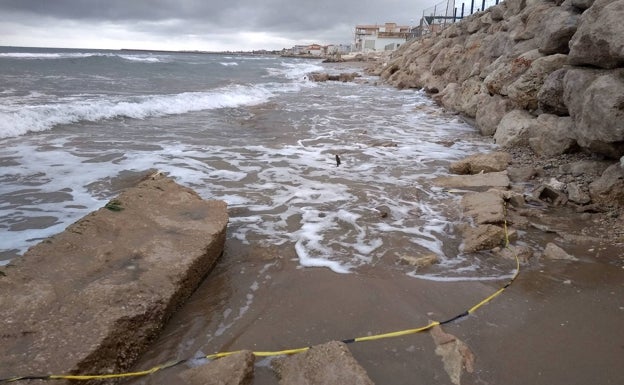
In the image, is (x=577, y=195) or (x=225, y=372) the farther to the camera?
(x=577, y=195)

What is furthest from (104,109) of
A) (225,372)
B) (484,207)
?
(225,372)

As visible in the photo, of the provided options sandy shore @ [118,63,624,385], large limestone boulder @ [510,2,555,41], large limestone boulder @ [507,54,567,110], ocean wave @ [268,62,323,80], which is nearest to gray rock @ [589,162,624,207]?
sandy shore @ [118,63,624,385]

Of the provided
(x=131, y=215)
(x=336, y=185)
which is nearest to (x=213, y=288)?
(x=131, y=215)

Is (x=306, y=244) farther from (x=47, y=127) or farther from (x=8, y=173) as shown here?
(x=47, y=127)

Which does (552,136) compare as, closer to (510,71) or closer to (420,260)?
(510,71)

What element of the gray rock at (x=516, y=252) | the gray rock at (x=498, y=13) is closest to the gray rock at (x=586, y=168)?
the gray rock at (x=516, y=252)

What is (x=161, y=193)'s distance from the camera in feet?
14.4

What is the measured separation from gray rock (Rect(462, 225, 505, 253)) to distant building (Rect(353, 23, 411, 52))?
74401mm

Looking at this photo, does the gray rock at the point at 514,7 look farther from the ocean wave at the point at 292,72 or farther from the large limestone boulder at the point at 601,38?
the ocean wave at the point at 292,72

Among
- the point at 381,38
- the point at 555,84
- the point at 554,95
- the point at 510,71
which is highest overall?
the point at 381,38

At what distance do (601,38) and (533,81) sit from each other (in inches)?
99.5

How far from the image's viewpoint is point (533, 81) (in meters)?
7.89

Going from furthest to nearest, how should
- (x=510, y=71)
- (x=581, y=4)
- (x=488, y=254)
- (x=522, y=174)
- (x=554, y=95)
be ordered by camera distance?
(x=510, y=71) → (x=581, y=4) → (x=554, y=95) → (x=522, y=174) → (x=488, y=254)

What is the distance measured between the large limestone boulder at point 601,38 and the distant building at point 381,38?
234ft
